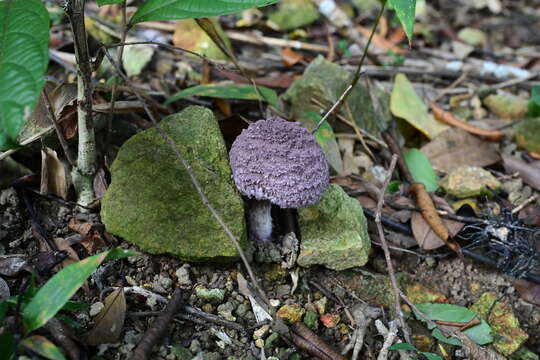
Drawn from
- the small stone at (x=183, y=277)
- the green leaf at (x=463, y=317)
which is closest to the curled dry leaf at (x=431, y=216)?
the green leaf at (x=463, y=317)

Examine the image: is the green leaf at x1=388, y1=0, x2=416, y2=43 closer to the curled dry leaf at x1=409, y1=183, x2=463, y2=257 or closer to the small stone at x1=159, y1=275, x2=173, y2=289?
the curled dry leaf at x1=409, y1=183, x2=463, y2=257

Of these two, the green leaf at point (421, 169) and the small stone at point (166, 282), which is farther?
the green leaf at point (421, 169)

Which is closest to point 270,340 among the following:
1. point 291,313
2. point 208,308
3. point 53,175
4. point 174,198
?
point 291,313

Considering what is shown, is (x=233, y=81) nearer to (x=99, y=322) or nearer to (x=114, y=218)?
(x=114, y=218)

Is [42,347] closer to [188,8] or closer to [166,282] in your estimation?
[166,282]

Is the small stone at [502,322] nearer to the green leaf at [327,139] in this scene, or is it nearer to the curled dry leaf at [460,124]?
the green leaf at [327,139]

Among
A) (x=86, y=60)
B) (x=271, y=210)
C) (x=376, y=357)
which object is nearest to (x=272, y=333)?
(x=376, y=357)
